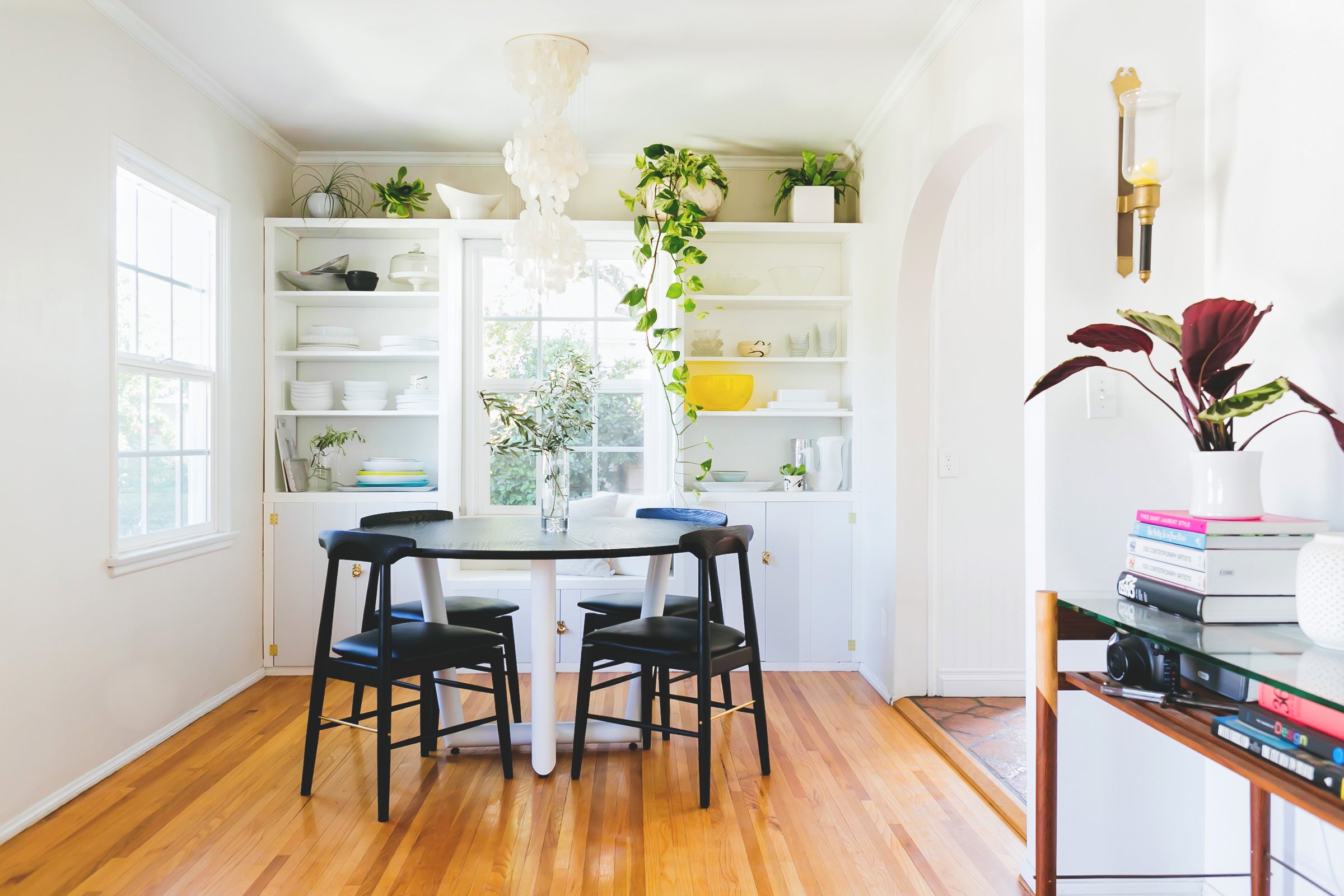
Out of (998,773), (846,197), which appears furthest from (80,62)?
(998,773)

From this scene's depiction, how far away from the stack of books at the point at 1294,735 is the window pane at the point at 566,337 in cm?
358

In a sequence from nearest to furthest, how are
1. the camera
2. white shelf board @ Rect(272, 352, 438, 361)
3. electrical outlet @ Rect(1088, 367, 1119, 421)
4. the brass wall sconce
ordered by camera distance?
1. the camera
2. the brass wall sconce
3. electrical outlet @ Rect(1088, 367, 1119, 421)
4. white shelf board @ Rect(272, 352, 438, 361)

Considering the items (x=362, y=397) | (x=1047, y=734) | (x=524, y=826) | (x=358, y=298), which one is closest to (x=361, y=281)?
(x=358, y=298)

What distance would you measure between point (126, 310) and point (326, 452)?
140cm

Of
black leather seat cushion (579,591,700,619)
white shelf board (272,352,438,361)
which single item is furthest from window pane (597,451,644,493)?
black leather seat cushion (579,591,700,619)

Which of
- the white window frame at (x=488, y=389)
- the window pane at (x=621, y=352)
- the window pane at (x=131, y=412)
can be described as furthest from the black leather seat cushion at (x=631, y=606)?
the window pane at (x=131, y=412)

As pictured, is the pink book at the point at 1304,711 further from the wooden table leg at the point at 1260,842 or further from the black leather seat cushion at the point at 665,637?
the black leather seat cushion at the point at 665,637

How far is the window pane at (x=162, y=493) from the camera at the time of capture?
329 cm

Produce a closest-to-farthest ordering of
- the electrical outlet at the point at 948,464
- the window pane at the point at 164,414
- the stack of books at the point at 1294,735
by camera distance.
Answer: the stack of books at the point at 1294,735 < the window pane at the point at 164,414 < the electrical outlet at the point at 948,464

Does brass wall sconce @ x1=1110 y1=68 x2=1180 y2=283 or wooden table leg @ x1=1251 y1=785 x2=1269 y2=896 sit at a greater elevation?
brass wall sconce @ x1=1110 y1=68 x2=1180 y2=283

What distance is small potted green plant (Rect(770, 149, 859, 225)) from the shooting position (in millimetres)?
4266

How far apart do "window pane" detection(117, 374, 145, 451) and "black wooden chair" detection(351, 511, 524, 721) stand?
3.07 feet

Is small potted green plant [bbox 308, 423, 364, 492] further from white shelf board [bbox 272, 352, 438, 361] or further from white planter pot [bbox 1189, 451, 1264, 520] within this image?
white planter pot [bbox 1189, 451, 1264, 520]

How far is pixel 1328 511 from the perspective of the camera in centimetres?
165
